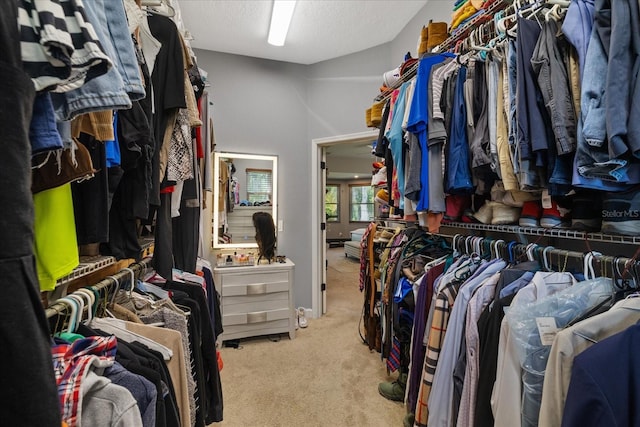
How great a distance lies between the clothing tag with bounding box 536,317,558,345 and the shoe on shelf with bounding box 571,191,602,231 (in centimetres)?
39

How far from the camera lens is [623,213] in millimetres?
920

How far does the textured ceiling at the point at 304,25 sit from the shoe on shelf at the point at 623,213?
2214mm

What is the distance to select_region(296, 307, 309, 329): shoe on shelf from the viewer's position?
319 cm

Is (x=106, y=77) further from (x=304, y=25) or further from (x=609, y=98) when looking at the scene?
(x=304, y=25)

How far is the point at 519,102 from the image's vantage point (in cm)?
107

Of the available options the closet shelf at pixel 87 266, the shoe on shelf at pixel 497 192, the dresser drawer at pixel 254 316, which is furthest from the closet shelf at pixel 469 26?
the dresser drawer at pixel 254 316

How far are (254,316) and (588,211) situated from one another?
→ 2.47 metres

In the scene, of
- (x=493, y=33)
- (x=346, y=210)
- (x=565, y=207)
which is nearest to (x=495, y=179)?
(x=565, y=207)

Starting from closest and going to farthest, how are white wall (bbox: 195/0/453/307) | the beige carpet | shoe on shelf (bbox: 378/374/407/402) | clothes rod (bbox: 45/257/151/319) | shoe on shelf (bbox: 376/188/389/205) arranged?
clothes rod (bbox: 45/257/151/319)
the beige carpet
shoe on shelf (bbox: 378/374/407/402)
shoe on shelf (bbox: 376/188/389/205)
white wall (bbox: 195/0/453/307)

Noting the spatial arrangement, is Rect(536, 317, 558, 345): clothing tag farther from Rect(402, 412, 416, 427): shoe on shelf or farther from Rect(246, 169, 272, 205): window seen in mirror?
Rect(246, 169, 272, 205): window seen in mirror

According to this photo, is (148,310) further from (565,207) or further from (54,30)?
(565,207)

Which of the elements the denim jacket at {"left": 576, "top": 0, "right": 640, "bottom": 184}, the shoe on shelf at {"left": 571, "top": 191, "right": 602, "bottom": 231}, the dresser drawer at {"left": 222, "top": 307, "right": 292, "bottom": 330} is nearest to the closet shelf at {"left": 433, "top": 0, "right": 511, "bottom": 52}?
the denim jacket at {"left": 576, "top": 0, "right": 640, "bottom": 184}

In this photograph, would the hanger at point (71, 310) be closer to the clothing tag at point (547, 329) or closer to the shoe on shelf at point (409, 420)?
the clothing tag at point (547, 329)

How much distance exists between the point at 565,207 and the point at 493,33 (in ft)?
2.81
